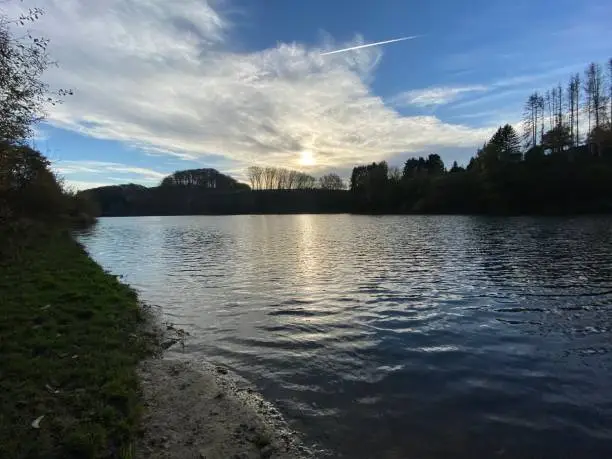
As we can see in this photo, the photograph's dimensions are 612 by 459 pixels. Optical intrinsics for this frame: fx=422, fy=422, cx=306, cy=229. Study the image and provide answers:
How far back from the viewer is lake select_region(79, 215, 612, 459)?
6902mm

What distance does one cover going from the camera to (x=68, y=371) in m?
7.66

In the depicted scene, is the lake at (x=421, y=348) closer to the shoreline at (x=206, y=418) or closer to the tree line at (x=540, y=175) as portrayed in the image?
the shoreline at (x=206, y=418)

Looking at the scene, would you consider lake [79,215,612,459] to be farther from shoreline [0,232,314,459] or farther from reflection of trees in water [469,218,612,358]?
shoreline [0,232,314,459]

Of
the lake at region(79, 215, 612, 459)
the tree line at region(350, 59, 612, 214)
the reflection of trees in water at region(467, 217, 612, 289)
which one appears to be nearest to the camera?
the lake at region(79, 215, 612, 459)

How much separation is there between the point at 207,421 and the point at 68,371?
2.85 metres

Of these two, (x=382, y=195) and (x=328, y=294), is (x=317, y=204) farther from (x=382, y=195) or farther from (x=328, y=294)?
(x=328, y=294)

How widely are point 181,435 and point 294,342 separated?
5.60 m

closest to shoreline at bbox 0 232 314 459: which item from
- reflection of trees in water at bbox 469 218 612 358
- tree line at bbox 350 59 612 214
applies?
reflection of trees in water at bbox 469 218 612 358

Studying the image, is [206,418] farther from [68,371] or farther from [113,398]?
[68,371]

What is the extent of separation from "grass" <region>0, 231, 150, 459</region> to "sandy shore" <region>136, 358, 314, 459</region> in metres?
0.36

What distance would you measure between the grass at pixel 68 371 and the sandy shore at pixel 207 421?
0.36 m

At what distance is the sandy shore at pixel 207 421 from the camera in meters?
6.01

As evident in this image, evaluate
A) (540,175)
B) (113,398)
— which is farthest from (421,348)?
(540,175)

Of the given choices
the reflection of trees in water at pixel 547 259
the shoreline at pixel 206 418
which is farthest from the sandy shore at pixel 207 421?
the reflection of trees in water at pixel 547 259
